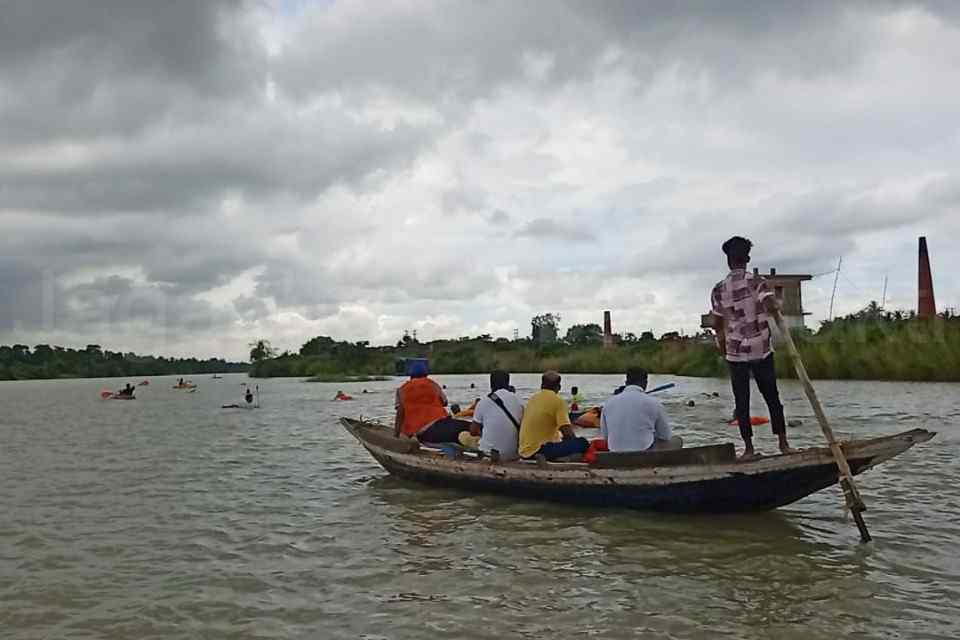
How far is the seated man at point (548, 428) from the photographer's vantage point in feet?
33.7

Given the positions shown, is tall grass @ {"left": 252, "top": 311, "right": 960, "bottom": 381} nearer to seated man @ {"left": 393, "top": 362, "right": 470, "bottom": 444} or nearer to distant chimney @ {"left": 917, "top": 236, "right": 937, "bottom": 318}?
distant chimney @ {"left": 917, "top": 236, "right": 937, "bottom": 318}

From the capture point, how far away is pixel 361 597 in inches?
268

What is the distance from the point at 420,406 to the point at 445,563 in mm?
5012

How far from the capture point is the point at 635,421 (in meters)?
9.34

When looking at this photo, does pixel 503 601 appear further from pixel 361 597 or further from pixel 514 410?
pixel 514 410

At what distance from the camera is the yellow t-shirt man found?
10336 mm

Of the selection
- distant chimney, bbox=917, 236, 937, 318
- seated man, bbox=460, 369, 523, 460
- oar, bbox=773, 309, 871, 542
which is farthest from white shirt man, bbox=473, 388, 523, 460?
distant chimney, bbox=917, 236, 937, 318

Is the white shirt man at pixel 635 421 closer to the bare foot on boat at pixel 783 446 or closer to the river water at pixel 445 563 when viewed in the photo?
the river water at pixel 445 563

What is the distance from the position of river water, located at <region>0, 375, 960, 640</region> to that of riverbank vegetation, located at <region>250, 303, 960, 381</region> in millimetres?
17952

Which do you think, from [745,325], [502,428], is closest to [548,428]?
[502,428]

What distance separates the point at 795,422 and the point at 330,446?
36.3 ft

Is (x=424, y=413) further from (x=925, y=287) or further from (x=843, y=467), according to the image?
(x=925, y=287)

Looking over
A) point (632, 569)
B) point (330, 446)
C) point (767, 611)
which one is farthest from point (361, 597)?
point (330, 446)

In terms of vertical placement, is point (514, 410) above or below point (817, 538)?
above
